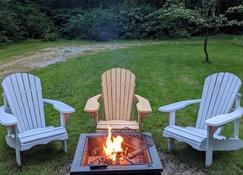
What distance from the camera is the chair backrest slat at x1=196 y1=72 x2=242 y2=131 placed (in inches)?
152

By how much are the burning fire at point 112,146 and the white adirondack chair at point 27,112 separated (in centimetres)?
77

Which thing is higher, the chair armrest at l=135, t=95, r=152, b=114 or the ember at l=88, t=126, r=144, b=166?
the chair armrest at l=135, t=95, r=152, b=114

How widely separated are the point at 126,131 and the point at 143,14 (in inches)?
456

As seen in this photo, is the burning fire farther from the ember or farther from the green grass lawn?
the green grass lawn

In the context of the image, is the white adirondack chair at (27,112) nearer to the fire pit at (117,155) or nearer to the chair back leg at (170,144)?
the fire pit at (117,155)

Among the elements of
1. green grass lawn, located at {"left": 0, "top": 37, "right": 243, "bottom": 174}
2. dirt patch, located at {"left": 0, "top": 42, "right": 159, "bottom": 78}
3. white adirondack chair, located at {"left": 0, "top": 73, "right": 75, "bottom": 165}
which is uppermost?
white adirondack chair, located at {"left": 0, "top": 73, "right": 75, "bottom": 165}

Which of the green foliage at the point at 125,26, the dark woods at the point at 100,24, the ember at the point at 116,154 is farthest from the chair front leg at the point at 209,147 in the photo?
the green foliage at the point at 125,26

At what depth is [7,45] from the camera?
1220 cm

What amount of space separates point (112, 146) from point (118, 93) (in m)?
1.52

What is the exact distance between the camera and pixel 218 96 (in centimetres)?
403

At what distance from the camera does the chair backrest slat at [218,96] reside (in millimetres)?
3860

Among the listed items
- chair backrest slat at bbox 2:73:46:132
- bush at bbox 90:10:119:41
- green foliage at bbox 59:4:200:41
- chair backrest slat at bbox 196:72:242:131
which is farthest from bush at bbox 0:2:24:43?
chair backrest slat at bbox 196:72:242:131

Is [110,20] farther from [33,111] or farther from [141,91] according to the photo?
[33,111]

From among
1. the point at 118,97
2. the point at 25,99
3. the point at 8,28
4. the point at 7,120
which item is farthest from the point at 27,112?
the point at 8,28
